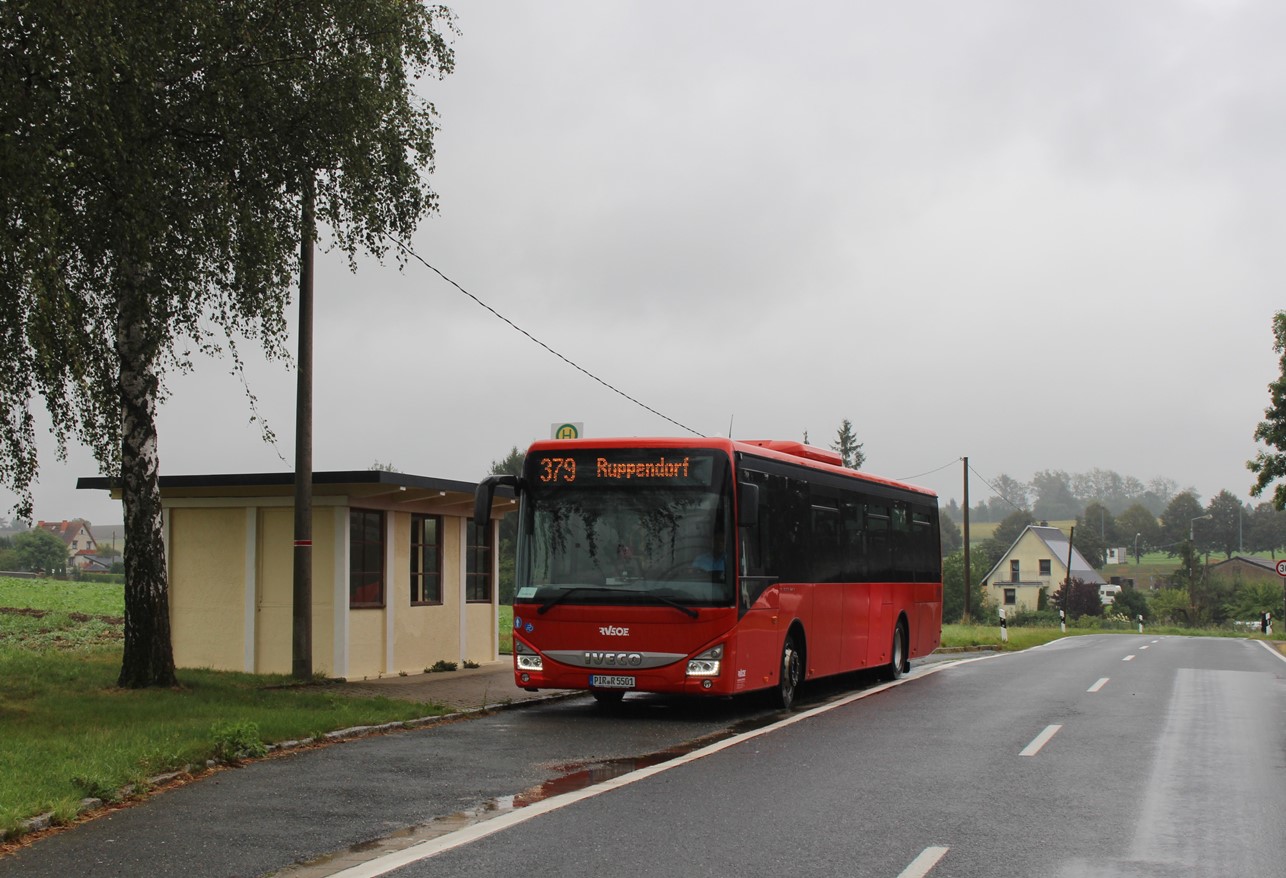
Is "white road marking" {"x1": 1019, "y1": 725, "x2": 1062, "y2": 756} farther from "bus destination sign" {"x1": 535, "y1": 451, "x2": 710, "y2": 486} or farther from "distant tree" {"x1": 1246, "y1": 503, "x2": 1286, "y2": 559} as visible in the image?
"distant tree" {"x1": 1246, "y1": 503, "x2": 1286, "y2": 559}

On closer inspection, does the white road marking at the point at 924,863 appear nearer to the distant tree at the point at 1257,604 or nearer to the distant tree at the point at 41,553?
the distant tree at the point at 1257,604

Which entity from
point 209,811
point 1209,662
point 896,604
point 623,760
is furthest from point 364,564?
point 1209,662

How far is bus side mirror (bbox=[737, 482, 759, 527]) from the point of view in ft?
47.8

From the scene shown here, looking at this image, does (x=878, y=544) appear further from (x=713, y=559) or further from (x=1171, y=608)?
(x=1171, y=608)

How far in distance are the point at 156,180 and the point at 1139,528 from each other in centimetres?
18972

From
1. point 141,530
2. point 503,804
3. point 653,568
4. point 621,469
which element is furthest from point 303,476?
point 503,804

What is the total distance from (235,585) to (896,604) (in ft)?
34.0

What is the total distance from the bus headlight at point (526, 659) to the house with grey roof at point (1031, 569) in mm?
104125

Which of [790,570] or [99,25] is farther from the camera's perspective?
[790,570]

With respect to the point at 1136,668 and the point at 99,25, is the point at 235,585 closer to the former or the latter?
the point at 99,25

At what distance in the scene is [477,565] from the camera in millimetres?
24172

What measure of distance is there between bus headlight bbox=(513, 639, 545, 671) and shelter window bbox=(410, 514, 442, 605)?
6857 mm

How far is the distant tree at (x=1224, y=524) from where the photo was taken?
168 metres

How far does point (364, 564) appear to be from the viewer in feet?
66.9
